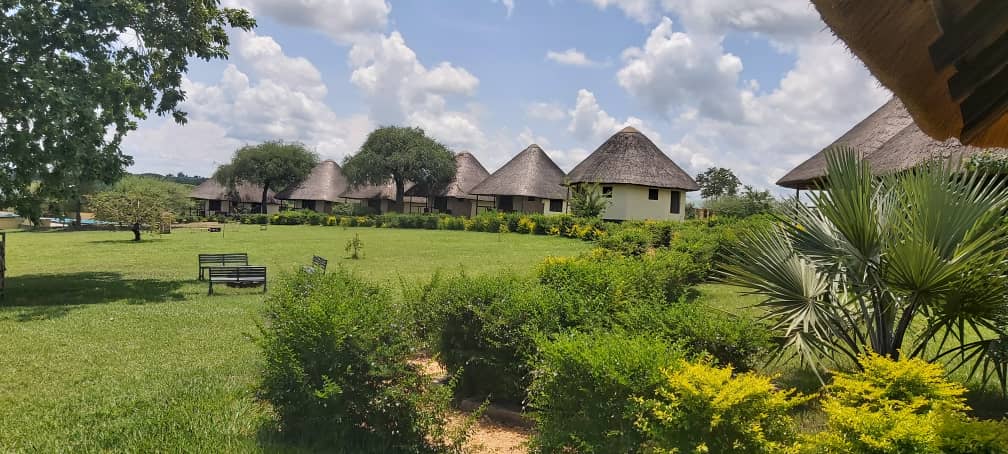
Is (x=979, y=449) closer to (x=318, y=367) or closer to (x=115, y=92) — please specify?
(x=318, y=367)

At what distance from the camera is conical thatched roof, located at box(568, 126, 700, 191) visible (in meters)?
33.7

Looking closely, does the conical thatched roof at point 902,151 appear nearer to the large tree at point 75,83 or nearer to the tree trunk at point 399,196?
the large tree at point 75,83

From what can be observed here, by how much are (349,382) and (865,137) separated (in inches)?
750

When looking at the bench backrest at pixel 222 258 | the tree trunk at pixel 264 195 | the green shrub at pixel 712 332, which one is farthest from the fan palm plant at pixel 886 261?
the tree trunk at pixel 264 195

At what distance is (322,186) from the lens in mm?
59219

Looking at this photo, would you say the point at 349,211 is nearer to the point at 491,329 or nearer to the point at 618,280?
the point at 618,280

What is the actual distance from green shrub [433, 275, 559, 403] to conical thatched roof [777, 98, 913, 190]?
47.2ft

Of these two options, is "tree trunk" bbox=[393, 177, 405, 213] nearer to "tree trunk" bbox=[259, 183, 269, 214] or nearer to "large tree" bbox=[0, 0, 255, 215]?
"tree trunk" bbox=[259, 183, 269, 214]

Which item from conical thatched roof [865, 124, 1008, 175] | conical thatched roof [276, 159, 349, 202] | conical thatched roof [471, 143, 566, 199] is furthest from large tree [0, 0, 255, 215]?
conical thatched roof [276, 159, 349, 202]

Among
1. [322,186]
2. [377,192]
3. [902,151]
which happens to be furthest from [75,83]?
[322,186]

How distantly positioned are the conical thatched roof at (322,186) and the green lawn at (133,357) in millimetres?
38953

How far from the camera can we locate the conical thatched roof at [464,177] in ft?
165

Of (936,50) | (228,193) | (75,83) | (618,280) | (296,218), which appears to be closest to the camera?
(936,50)

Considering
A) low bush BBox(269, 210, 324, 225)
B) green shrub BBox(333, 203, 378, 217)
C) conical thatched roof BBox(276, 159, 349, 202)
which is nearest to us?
low bush BBox(269, 210, 324, 225)
